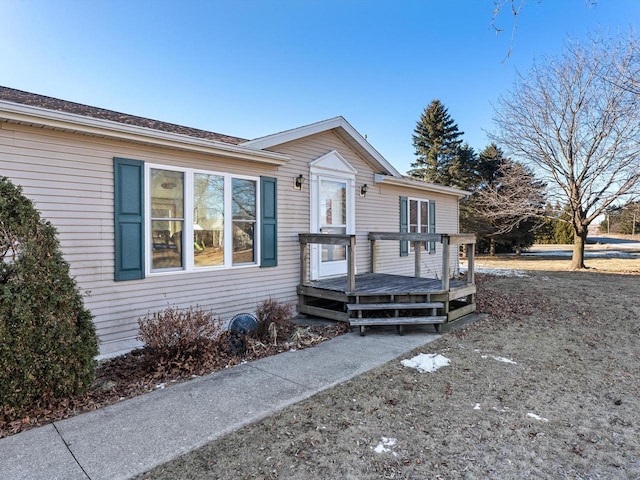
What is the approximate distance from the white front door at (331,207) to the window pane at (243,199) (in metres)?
1.37

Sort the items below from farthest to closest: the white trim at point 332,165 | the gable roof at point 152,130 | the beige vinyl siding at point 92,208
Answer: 1. the white trim at point 332,165
2. the beige vinyl siding at point 92,208
3. the gable roof at point 152,130

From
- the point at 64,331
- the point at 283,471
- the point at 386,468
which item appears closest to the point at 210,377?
the point at 64,331

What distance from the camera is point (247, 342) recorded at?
4.82 metres

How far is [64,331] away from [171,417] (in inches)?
46.2

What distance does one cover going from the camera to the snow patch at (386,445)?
2566mm

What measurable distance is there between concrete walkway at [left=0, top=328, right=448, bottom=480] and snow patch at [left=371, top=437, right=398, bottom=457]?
947mm

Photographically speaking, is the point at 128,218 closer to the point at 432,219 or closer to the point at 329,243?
the point at 329,243

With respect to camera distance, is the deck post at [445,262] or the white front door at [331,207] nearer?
the deck post at [445,262]

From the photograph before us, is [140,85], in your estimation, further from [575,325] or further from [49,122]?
[575,325]

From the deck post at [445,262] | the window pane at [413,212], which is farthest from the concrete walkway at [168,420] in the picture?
the window pane at [413,212]

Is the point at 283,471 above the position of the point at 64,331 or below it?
below

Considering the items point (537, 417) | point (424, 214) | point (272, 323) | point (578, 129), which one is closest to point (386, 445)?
point (537, 417)

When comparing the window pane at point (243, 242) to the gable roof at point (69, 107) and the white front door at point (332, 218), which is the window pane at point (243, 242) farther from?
the white front door at point (332, 218)

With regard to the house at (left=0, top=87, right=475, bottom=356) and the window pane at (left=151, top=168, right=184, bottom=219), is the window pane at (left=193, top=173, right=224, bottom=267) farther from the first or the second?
the window pane at (left=151, top=168, right=184, bottom=219)
